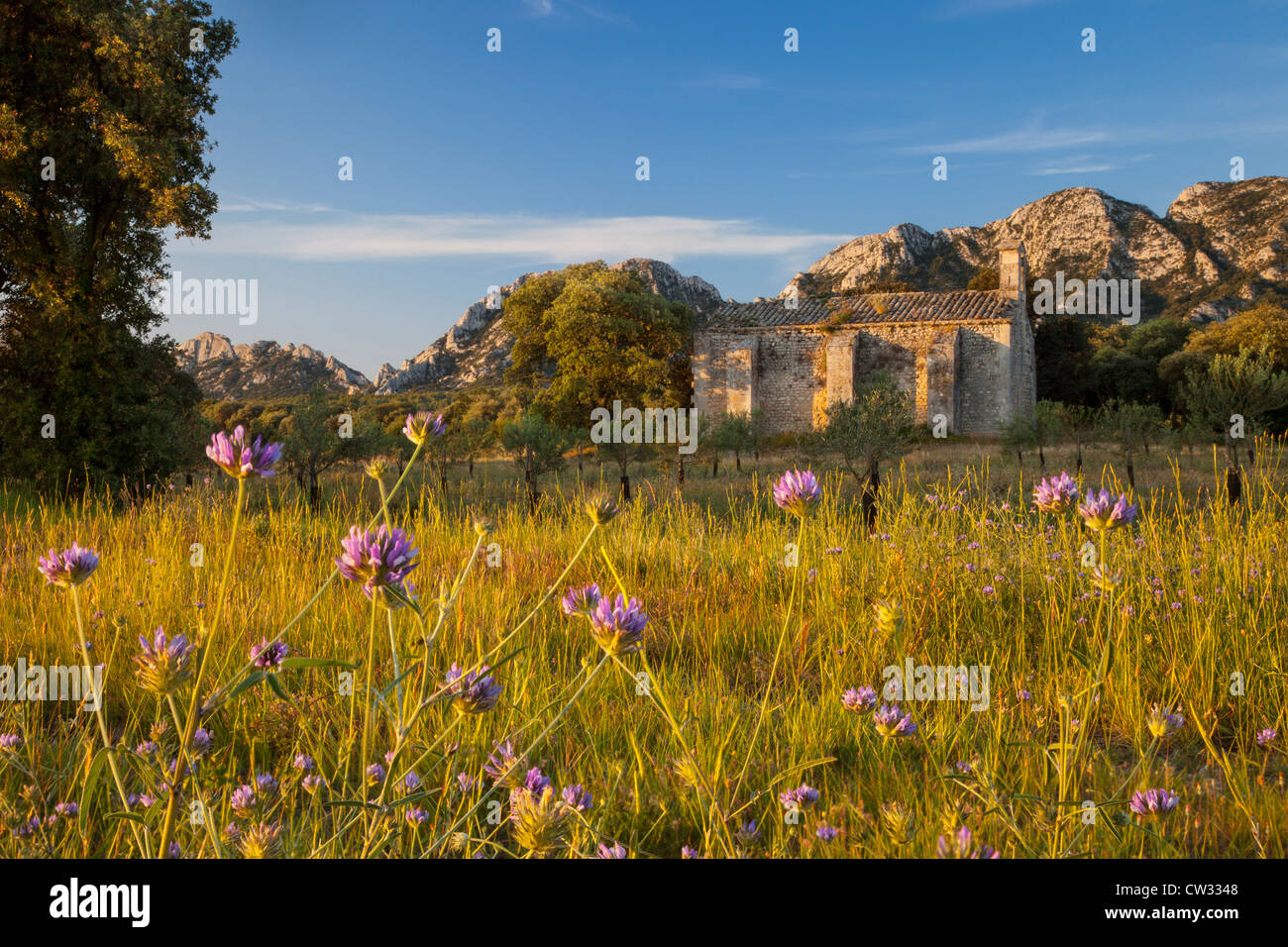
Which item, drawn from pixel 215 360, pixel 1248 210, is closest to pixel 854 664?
pixel 215 360

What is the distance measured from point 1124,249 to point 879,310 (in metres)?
36.7

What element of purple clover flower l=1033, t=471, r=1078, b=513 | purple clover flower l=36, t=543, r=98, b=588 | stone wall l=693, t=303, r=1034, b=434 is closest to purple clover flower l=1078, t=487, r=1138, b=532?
purple clover flower l=1033, t=471, r=1078, b=513

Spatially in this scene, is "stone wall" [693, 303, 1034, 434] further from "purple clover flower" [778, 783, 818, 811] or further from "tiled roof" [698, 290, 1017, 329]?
"purple clover flower" [778, 783, 818, 811]

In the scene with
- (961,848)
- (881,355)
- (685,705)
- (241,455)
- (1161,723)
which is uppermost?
(881,355)

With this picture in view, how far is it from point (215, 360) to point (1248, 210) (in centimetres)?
7897

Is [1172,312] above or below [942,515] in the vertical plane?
above

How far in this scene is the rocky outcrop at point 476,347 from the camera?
2026 inches

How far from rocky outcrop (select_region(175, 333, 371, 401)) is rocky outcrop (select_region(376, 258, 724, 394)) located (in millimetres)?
4340

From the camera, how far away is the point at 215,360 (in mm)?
56531

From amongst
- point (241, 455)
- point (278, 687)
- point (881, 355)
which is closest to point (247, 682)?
point (278, 687)

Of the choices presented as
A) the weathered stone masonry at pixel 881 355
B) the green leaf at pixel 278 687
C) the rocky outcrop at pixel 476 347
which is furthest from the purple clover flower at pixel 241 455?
the rocky outcrop at pixel 476 347

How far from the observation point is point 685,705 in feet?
7.42

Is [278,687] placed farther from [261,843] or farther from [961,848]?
[961,848]
